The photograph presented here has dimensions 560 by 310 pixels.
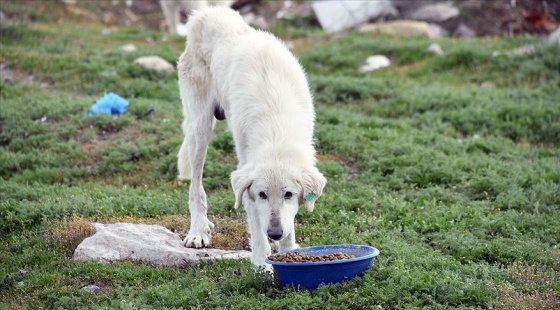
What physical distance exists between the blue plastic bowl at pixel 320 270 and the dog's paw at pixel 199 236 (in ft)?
5.16

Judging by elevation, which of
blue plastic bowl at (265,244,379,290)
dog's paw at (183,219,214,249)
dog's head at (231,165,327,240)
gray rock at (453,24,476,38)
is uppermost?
dog's head at (231,165,327,240)

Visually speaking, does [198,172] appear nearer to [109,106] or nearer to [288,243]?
[288,243]

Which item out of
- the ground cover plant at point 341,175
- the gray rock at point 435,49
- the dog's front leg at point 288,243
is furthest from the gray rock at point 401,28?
the dog's front leg at point 288,243

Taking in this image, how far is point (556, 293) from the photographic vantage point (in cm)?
646

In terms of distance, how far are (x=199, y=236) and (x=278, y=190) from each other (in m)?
1.92

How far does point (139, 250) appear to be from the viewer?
747 centimetres

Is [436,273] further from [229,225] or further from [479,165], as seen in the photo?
[479,165]

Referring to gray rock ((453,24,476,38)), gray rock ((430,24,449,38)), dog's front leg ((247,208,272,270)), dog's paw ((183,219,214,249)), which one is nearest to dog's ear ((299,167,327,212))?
dog's front leg ((247,208,272,270))

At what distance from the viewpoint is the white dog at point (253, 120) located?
6305 millimetres

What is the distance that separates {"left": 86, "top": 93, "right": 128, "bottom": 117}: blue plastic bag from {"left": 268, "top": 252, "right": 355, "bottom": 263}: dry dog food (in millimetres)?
6879

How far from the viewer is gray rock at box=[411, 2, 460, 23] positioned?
67.7 feet

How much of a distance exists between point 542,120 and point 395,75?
4.09m

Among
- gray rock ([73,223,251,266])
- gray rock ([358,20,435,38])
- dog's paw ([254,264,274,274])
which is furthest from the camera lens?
gray rock ([358,20,435,38])

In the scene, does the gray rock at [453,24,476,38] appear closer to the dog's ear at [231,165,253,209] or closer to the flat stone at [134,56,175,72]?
the flat stone at [134,56,175,72]
